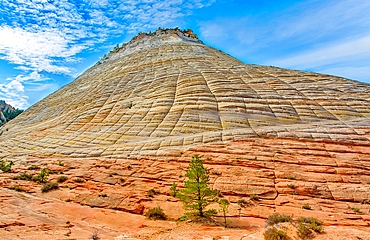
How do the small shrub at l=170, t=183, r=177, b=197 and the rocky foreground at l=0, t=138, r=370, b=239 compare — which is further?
the small shrub at l=170, t=183, r=177, b=197

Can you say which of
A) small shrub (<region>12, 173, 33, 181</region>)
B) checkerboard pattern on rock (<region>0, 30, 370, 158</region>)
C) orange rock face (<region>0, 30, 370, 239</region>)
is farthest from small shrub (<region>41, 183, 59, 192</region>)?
checkerboard pattern on rock (<region>0, 30, 370, 158</region>)

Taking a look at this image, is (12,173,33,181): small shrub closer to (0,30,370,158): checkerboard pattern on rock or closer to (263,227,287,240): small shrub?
(0,30,370,158): checkerboard pattern on rock

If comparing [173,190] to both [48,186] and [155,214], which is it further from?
[48,186]

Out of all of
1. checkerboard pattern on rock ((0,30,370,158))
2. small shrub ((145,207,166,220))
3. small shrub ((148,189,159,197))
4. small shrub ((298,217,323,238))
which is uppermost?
checkerboard pattern on rock ((0,30,370,158))

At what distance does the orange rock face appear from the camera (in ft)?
28.1

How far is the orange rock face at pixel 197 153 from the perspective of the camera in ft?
28.1

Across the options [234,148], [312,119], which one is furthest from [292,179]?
[312,119]

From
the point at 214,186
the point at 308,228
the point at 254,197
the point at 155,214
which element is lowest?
the point at 155,214

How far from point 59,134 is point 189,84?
13.4 m

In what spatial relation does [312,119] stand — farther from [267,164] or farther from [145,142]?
[145,142]

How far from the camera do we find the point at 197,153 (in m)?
15.0

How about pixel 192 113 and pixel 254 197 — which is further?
pixel 192 113

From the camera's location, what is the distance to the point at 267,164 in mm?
13297

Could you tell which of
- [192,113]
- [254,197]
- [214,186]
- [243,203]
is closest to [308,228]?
[243,203]
